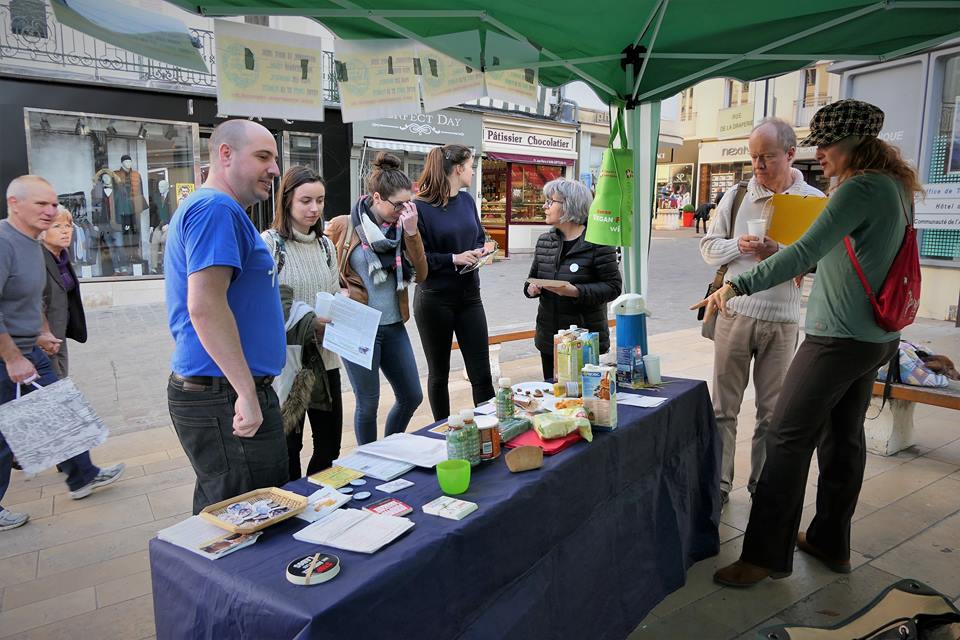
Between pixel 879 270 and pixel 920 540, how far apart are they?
5.09 feet

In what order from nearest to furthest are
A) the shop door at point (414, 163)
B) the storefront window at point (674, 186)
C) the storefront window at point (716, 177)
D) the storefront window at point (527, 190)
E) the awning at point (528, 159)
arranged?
the shop door at point (414, 163) → the awning at point (528, 159) → the storefront window at point (527, 190) → the storefront window at point (716, 177) → the storefront window at point (674, 186)

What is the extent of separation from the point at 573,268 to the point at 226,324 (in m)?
2.30

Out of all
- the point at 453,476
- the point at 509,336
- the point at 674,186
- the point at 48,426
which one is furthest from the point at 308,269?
the point at 674,186

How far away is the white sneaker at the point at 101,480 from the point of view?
3.67 m

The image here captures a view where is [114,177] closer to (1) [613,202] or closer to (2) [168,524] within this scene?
(2) [168,524]

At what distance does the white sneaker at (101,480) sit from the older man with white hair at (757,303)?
358 centimetres

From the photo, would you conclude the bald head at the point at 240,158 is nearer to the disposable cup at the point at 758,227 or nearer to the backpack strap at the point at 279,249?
the backpack strap at the point at 279,249

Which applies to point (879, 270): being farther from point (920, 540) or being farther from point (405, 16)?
point (405, 16)

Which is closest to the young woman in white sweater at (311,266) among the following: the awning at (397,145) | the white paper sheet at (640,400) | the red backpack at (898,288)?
the white paper sheet at (640,400)

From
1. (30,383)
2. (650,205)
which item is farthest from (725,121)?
(30,383)

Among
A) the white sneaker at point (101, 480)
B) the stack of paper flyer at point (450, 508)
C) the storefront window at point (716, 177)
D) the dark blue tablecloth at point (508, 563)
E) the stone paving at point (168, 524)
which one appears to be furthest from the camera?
the storefront window at point (716, 177)

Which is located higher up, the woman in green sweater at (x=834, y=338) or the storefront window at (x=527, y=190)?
the storefront window at (x=527, y=190)

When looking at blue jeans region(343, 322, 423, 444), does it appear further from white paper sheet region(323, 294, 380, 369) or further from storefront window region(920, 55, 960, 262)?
storefront window region(920, 55, 960, 262)

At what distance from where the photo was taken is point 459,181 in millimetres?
3592
